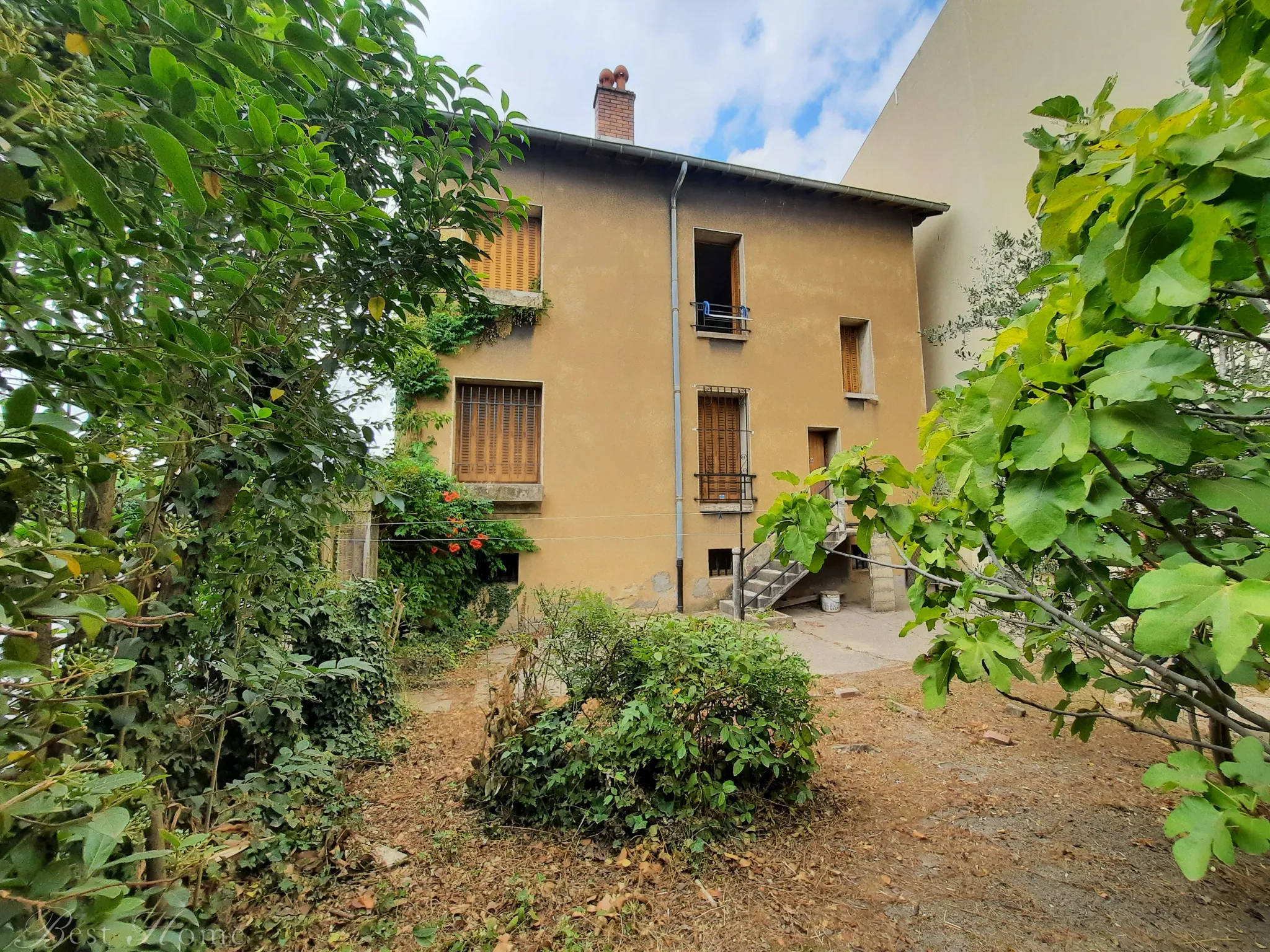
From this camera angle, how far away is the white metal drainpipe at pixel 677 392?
322 inches

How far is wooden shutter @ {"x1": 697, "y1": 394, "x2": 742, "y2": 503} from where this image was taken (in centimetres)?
871

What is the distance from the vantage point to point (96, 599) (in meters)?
0.73

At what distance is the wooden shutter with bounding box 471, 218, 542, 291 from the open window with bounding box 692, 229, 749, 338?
258 centimetres

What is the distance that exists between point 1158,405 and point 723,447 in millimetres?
8108

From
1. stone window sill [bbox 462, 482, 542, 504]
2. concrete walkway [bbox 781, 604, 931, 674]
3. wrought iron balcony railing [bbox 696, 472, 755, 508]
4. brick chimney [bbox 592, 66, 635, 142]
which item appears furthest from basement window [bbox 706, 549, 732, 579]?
brick chimney [bbox 592, 66, 635, 142]

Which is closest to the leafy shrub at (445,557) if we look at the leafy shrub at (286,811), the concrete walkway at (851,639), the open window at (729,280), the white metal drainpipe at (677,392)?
the white metal drainpipe at (677,392)

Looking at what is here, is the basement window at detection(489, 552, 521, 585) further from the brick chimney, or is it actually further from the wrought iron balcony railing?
the brick chimney

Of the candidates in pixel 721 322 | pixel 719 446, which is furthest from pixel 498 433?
pixel 721 322

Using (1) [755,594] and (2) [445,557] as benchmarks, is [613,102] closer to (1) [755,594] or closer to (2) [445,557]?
(2) [445,557]

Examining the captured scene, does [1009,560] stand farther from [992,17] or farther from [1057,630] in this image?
[992,17]

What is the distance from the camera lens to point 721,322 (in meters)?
9.56

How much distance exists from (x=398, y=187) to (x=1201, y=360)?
2.20m

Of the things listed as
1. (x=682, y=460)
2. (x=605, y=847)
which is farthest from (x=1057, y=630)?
(x=682, y=460)

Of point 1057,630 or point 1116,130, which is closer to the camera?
point 1116,130
